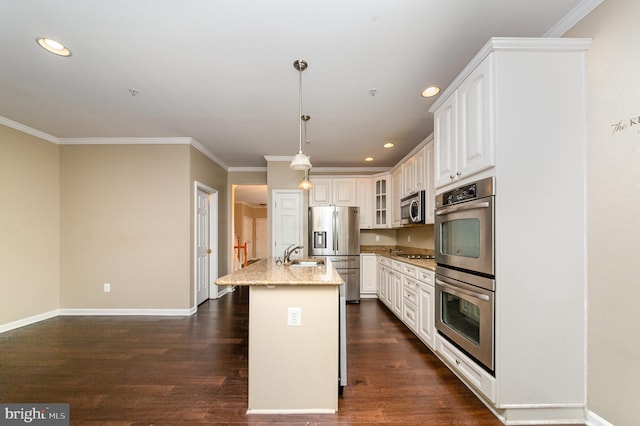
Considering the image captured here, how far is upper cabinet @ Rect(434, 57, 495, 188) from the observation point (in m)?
1.71

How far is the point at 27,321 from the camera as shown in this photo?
11.3 ft

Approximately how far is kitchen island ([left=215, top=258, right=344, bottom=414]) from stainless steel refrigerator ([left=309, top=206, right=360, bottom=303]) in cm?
295

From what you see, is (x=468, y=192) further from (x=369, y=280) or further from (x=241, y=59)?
(x=369, y=280)

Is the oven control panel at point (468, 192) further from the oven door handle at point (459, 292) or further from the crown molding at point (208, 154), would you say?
the crown molding at point (208, 154)

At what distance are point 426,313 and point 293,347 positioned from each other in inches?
61.8

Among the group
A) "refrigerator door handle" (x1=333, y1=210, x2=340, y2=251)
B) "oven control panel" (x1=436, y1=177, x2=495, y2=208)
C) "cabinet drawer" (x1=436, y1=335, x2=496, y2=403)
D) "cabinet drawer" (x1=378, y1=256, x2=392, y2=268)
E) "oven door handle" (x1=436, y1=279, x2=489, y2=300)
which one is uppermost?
"oven control panel" (x1=436, y1=177, x2=495, y2=208)

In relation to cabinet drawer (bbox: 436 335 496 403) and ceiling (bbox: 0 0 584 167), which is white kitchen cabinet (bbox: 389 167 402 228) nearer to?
ceiling (bbox: 0 0 584 167)

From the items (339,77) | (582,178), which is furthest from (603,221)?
(339,77)

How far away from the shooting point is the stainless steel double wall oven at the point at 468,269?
1.71 metres

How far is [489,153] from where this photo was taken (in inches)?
66.6

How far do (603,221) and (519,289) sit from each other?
0.60 meters

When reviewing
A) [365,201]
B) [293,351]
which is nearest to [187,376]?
[293,351]

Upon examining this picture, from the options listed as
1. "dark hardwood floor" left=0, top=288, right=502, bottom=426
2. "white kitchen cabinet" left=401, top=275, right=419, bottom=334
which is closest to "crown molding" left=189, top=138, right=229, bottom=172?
"dark hardwood floor" left=0, top=288, right=502, bottom=426

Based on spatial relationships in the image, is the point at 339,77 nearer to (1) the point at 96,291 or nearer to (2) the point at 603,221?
(2) the point at 603,221
